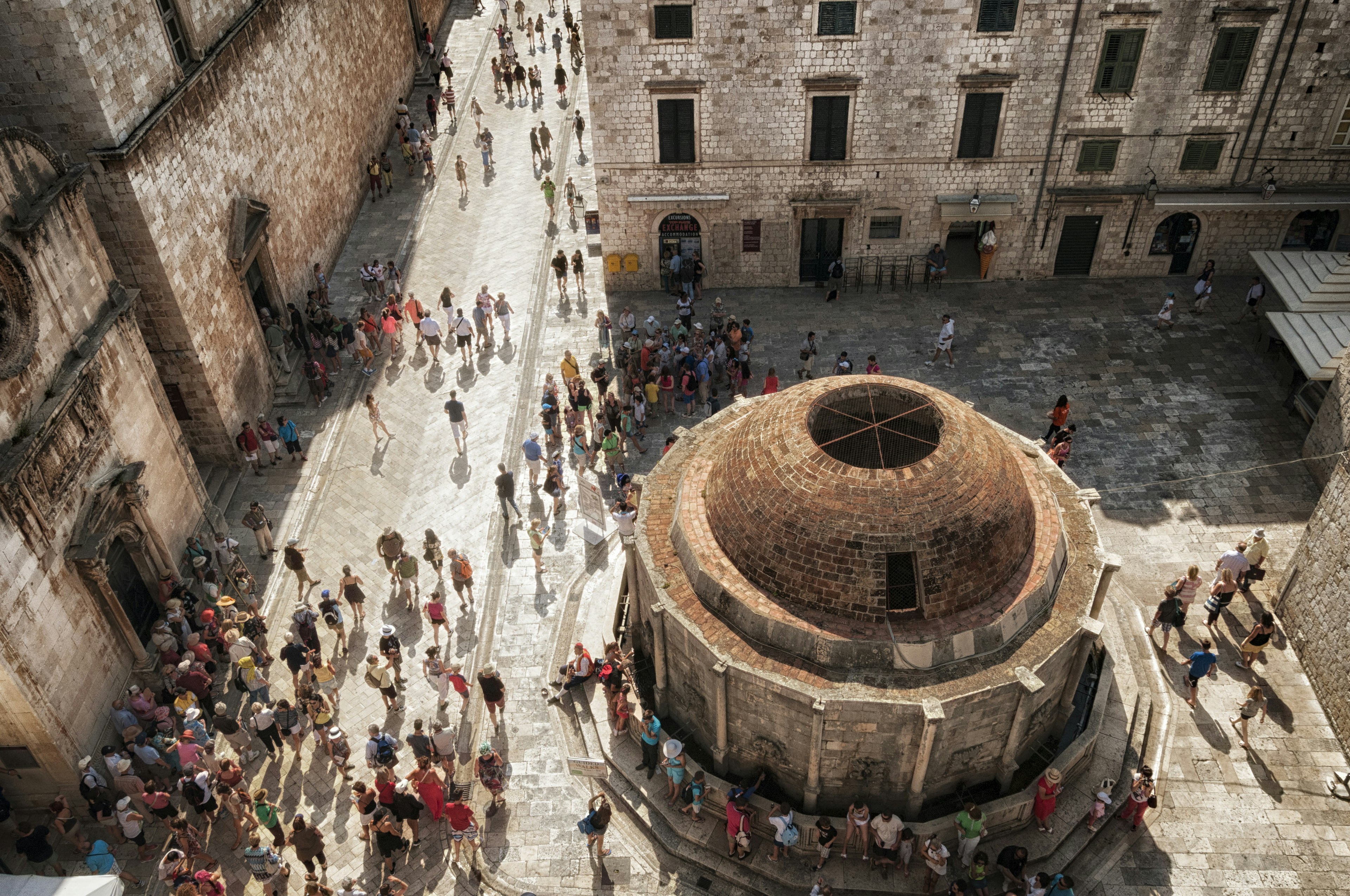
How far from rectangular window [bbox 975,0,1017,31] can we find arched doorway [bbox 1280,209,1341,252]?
36.9 ft

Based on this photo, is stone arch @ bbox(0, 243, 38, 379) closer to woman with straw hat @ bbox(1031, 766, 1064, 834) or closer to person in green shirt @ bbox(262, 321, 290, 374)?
person in green shirt @ bbox(262, 321, 290, 374)

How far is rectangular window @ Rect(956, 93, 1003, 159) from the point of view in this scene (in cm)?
2997

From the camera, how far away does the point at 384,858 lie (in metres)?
18.1

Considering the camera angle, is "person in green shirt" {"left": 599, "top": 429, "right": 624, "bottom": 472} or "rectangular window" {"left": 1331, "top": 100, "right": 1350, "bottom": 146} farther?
"rectangular window" {"left": 1331, "top": 100, "right": 1350, "bottom": 146}

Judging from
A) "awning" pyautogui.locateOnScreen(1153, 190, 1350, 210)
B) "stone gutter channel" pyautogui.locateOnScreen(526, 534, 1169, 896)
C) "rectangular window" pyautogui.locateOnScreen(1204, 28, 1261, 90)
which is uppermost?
"rectangular window" pyautogui.locateOnScreen(1204, 28, 1261, 90)

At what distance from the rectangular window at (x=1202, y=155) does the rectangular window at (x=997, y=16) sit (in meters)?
6.75

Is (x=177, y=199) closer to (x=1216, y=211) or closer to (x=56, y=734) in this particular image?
(x=56, y=734)

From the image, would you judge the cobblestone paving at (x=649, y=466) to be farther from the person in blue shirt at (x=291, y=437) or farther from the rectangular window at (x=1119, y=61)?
the rectangular window at (x=1119, y=61)

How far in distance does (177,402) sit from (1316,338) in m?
29.3

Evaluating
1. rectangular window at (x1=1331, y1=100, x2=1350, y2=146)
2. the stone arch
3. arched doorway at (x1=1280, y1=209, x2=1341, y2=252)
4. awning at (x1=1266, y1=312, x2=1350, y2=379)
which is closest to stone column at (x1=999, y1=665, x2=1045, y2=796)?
awning at (x1=1266, y1=312, x2=1350, y2=379)

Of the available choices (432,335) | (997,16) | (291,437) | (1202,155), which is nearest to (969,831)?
(291,437)

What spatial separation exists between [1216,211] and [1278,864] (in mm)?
20706

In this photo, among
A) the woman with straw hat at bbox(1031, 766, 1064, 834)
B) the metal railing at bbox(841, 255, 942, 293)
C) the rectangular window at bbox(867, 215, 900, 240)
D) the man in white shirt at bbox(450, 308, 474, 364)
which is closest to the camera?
the woman with straw hat at bbox(1031, 766, 1064, 834)

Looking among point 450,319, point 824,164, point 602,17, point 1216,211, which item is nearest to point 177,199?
point 450,319
